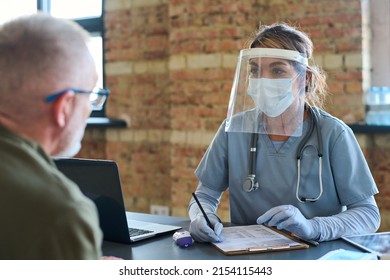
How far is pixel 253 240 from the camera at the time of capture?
4.78ft

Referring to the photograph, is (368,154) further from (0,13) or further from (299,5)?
(0,13)

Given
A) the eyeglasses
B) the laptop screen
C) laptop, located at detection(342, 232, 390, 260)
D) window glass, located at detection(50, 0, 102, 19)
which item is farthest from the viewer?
window glass, located at detection(50, 0, 102, 19)

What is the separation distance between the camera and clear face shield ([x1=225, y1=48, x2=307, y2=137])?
1789 mm

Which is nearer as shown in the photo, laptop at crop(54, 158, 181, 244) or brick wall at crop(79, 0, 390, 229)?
laptop at crop(54, 158, 181, 244)

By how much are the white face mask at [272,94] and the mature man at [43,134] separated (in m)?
0.89

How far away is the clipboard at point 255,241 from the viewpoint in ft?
4.51

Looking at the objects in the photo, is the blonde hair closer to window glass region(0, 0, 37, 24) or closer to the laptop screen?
the laptop screen

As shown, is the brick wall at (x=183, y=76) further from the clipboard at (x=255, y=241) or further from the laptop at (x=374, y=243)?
the laptop at (x=374, y=243)

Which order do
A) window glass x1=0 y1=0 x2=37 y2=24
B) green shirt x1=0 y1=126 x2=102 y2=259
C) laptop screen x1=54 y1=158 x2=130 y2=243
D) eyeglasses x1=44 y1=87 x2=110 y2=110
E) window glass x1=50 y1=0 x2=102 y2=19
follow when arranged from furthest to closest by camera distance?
window glass x1=0 y1=0 x2=37 y2=24 < window glass x1=50 y1=0 x2=102 y2=19 < laptop screen x1=54 y1=158 x2=130 y2=243 < eyeglasses x1=44 y1=87 x2=110 y2=110 < green shirt x1=0 y1=126 x2=102 y2=259

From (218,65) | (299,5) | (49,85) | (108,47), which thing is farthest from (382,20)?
(49,85)

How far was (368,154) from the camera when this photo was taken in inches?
110

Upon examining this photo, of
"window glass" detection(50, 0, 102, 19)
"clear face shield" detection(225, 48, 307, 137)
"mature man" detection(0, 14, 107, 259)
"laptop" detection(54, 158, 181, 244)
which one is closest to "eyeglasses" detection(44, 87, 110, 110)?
"mature man" detection(0, 14, 107, 259)

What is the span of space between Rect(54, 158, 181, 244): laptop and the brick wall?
1.33 meters
